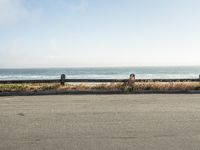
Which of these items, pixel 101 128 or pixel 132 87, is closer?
pixel 101 128

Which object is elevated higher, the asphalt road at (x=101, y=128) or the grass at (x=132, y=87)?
the grass at (x=132, y=87)

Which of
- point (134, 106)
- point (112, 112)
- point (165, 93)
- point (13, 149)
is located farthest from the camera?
point (165, 93)

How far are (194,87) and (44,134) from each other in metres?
13.1

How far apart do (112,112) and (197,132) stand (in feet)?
11.9

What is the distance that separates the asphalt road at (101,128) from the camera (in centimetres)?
723

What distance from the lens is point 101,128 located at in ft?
28.9

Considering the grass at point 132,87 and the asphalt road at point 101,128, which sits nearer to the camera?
the asphalt road at point 101,128

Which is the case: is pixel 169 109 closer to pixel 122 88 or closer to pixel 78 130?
pixel 78 130

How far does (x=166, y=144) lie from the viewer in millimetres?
7199

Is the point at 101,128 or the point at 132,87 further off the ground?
the point at 132,87

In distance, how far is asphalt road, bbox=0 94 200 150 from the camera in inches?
285

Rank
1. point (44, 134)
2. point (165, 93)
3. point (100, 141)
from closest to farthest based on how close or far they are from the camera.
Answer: point (100, 141)
point (44, 134)
point (165, 93)

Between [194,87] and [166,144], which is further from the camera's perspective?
[194,87]

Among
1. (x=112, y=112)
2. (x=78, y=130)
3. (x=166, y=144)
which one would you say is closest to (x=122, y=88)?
(x=112, y=112)
